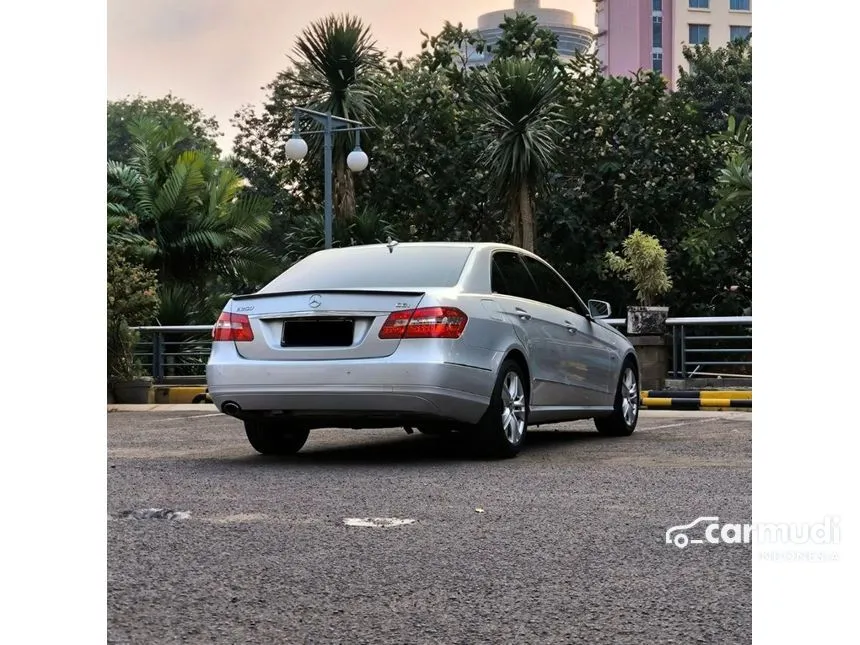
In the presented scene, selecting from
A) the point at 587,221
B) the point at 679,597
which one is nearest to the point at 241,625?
the point at 679,597

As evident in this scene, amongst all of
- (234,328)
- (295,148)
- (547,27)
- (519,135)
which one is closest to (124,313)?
(295,148)

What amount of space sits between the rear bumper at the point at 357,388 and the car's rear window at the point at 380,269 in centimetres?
62

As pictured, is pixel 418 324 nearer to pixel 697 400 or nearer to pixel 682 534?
pixel 682 534

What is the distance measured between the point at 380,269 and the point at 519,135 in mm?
18867

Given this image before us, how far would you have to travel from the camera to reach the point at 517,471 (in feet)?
25.3

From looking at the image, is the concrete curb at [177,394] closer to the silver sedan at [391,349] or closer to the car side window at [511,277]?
the silver sedan at [391,349]

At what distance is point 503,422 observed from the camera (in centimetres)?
839

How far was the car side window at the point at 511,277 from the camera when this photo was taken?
8922 mm

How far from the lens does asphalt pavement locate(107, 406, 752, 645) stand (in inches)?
148

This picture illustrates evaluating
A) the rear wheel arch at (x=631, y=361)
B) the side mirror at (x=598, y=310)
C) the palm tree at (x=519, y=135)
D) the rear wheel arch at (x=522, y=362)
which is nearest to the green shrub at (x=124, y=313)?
the rear wheel arch at (x=631, y=361)

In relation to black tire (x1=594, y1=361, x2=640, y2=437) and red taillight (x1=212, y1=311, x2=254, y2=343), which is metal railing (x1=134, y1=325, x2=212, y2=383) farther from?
red taillight (x1=212, y1=311, x2=254, y2=343)

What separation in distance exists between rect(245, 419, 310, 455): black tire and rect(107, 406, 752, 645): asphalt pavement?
0.48ft
